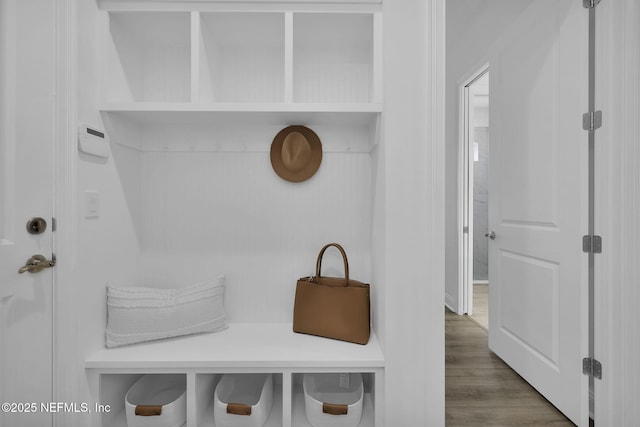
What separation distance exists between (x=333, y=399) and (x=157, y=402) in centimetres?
81

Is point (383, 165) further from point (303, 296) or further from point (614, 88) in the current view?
point (614, 88)

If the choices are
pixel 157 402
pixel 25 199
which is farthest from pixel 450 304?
pixel 25 199

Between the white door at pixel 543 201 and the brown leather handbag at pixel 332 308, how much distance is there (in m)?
1.03

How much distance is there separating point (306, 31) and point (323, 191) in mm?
759

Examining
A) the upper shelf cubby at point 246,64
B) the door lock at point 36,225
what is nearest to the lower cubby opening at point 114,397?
the door lock at point 36,225

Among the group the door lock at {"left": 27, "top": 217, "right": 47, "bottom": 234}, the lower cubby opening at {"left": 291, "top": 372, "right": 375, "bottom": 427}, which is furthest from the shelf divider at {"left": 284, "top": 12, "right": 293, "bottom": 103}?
the lower cubby opening at {"left": 291, "top": 372, "right": 375, "bottom": 427}

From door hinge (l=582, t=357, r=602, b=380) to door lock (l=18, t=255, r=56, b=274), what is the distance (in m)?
2.28

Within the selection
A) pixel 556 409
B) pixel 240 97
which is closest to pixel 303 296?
pixel 240 97

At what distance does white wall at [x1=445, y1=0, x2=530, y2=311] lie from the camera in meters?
2.44

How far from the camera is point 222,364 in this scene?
1.29m

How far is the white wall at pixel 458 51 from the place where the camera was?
7.99 feet

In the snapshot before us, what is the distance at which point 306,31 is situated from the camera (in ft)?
5.07

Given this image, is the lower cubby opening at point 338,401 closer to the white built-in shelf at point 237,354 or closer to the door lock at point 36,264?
the white built-in shelf at point 237,354

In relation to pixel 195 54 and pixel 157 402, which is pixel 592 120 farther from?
pixel 157 402
